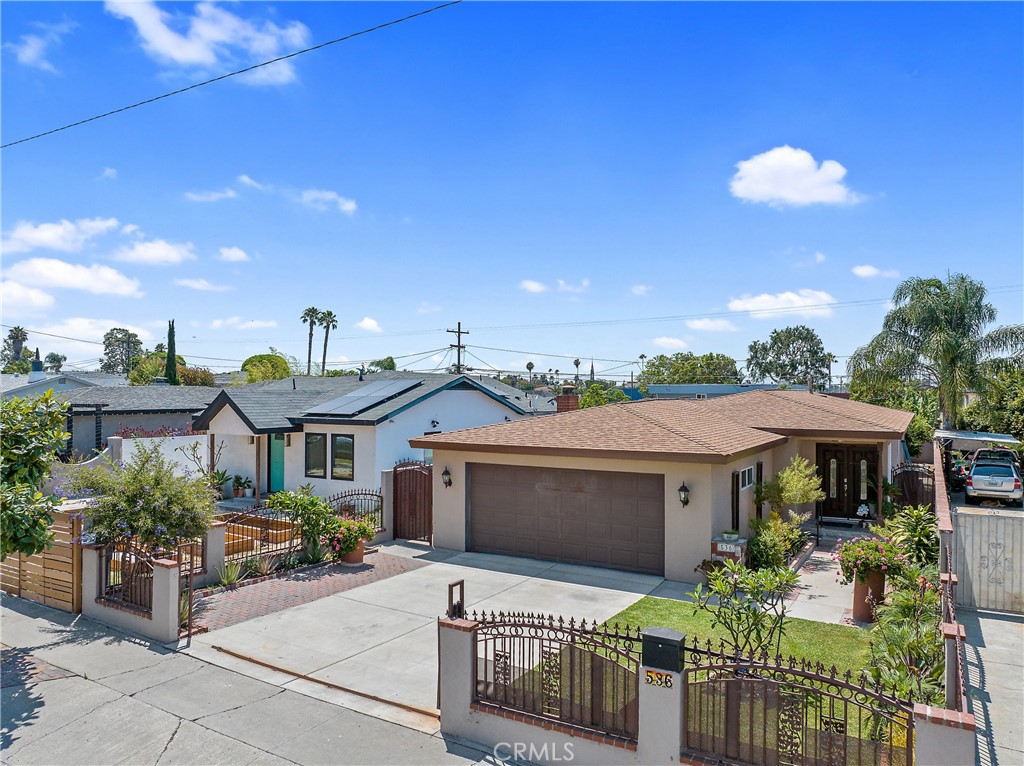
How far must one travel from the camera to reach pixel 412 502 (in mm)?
16500

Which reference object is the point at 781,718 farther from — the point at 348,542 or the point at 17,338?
the point at 17,338

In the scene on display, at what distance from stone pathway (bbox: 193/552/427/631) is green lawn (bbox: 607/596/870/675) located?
5.38m

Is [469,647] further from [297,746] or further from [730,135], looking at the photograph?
[730,135]

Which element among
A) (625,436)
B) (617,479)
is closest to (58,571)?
(617,479)

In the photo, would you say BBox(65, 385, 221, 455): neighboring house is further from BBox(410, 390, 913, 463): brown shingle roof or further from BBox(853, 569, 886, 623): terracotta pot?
BBox(853, 569, 886, 623): terracotta pot

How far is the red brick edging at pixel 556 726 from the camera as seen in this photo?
5.80 m

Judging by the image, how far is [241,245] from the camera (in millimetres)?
23375

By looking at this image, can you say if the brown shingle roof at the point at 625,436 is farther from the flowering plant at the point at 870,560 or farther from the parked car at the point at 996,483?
the parked car at the point at 996,483

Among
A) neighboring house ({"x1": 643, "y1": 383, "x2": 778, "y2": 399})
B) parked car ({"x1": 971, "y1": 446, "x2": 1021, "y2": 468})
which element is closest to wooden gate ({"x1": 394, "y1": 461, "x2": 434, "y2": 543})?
parked car ({"x1": 971, "y1": 446, "x2": 1021, "y2": 468})

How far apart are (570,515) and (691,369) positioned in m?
71.8

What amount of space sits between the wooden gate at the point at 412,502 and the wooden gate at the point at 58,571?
730 centimetres

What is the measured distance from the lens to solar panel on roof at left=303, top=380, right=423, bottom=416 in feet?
67.6

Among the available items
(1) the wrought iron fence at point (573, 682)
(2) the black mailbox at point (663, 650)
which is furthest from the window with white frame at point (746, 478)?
(2) the black mailbox at point (663, 650)

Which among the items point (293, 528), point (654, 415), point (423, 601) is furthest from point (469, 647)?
point (654, 415)
